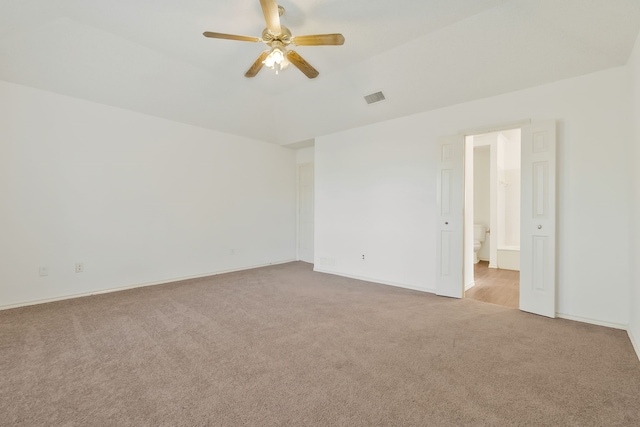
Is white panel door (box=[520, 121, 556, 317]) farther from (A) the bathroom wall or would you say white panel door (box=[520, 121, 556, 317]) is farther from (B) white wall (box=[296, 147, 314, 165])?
(B) white wall (box=[296, 147, 314, 165])

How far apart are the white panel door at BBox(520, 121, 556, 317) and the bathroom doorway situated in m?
1.09

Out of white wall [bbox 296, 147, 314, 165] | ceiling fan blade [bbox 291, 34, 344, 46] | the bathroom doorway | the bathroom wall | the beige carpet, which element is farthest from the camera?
the bathroom wall

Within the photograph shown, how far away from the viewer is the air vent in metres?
4.05

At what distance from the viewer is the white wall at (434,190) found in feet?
9.36

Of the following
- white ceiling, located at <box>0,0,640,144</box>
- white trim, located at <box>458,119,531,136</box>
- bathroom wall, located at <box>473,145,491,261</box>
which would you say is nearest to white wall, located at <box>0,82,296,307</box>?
white ceiling, located at <box>0,0,640,144</box>

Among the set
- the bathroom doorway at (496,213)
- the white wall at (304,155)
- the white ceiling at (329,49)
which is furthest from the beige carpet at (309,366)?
the white wall at (304,155)

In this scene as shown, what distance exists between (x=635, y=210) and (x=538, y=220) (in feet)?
2.53

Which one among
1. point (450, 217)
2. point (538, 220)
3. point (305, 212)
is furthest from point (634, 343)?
point (305, 212)

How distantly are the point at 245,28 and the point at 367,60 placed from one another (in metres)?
1.51

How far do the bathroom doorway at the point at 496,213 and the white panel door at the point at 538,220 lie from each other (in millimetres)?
1093

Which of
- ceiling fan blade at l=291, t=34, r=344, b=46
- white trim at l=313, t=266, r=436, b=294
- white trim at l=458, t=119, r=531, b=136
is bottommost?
white trim at l=313, t=266, r=436, b=294

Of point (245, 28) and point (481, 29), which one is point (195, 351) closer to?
point (245, 28)

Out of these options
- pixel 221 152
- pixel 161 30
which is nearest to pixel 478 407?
pixel 161 30

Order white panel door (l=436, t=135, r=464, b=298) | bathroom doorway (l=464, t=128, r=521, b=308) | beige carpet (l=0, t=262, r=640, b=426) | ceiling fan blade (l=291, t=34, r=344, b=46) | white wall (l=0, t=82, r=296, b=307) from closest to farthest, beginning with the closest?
1. beige carpet (l=0, t=262, r=640, b=426)
2. ceiling fan blade (l=291, t=34, r=344, b=46)
3. white wall (l=0, t=82, r=296, b=307)
4. white panel door (l=436, t=135, r=464, b=298)
5. bathroom doorway (l=464, t=128, r=521, b=308)
